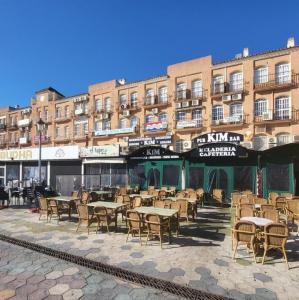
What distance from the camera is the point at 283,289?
18.4ft

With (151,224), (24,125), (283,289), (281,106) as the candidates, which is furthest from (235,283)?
(24,125)

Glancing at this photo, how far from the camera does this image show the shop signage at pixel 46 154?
27891mm

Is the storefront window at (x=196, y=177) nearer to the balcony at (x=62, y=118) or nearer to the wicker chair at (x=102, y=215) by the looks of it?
the wicker chair at (x=102, y=215)

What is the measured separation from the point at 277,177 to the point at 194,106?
10915mm

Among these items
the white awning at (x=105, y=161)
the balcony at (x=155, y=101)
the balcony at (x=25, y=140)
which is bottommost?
the white awning at (x=105, y=161)

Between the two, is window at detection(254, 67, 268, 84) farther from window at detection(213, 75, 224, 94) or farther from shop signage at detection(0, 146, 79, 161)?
shop signage at detection(0, 146, 79, 161)

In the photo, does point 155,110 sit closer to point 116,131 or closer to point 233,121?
point 116,131

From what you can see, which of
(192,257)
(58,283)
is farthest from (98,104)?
(58,283)

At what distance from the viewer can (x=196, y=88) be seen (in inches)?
1031

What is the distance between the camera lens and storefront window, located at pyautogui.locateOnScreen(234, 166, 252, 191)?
18.3 m

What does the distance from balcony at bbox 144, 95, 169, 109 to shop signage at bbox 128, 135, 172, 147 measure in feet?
11.3

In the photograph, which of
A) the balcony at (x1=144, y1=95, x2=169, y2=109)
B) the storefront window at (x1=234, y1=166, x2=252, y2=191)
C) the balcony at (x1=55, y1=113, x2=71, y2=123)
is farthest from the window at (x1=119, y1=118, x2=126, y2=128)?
the storefront window at (x1=234, y1=166, x2=252, y2=191)

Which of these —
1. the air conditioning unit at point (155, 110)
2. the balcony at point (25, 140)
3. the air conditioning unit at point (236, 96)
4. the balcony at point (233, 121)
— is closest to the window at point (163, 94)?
the air conditioning unit at point (155, 110)

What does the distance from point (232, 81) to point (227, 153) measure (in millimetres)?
9439
